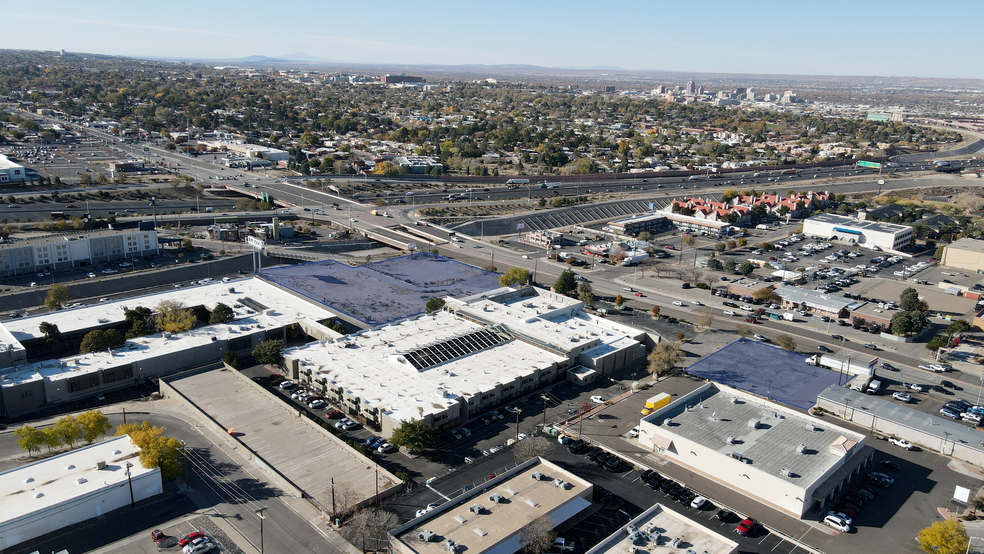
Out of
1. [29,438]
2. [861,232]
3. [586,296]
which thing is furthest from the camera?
[861,232]

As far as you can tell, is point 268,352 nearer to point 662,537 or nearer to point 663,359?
point 663,359

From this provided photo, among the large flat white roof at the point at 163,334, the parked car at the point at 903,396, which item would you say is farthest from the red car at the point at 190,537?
the parked car at the point at 903,396

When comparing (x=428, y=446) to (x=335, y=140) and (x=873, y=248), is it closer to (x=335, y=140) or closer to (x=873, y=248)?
(x=873, y=248)

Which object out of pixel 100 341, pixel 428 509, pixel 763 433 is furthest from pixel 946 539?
pixel 100 341

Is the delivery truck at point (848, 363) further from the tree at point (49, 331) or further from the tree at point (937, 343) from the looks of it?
the tree at point (49, 331)

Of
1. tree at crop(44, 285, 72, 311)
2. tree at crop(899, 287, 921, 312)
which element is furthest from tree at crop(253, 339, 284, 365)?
tree at crop(899, 287, 921, 312)

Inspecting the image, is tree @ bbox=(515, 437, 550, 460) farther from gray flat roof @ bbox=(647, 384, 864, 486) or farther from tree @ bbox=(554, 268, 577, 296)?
tree @ bbox=(554, 268, 577, 296)
